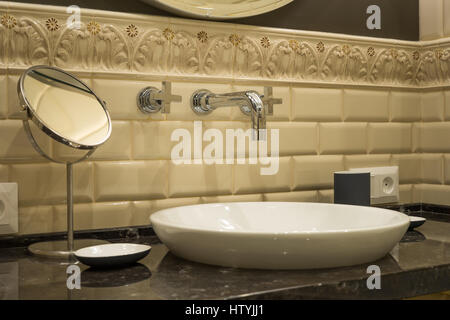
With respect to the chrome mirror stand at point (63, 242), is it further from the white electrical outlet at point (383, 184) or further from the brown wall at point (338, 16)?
the white electrical outlet at point (383, 184)

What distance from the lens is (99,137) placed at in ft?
3.56

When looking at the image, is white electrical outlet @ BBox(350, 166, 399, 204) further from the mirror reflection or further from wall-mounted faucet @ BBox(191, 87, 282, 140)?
the mirror reflection

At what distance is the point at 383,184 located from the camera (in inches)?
61.3

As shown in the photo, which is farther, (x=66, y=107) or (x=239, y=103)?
(x=239, y=103)

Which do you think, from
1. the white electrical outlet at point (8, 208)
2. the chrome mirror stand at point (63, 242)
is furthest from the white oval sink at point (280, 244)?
the white electrical outlet at point (8, 208)

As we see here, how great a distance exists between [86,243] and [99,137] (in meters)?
0.22

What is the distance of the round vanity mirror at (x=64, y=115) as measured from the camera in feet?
3.35

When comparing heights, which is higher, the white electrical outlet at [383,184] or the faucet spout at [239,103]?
the faucet spout at [239,103]

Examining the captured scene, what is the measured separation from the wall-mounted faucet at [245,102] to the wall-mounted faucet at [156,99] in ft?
0.31

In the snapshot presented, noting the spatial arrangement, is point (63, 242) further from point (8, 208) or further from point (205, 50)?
point (205, 50)

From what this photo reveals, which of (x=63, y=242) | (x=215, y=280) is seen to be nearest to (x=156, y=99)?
(x=63, y=242)

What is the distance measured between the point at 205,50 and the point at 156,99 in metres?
0.19

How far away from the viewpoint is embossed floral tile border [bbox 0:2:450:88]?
44.9 inches

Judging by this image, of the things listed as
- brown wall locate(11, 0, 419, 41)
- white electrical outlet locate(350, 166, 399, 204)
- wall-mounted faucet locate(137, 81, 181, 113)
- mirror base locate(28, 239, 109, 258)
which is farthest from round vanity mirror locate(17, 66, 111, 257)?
white electrical outlet locate(350, 166, 399, 204)
